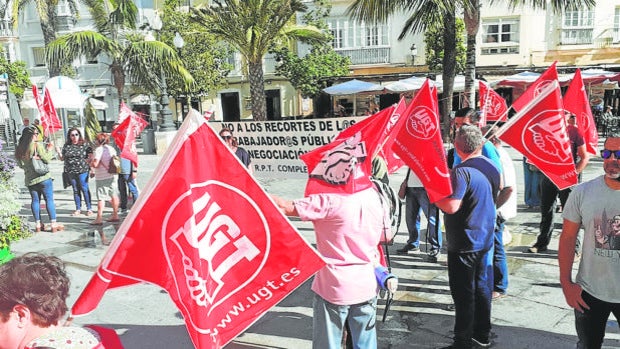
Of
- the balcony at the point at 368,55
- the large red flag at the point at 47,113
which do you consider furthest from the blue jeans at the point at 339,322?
the balcony at the point at 368,55

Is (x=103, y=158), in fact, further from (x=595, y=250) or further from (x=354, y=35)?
(x=354, y=35)

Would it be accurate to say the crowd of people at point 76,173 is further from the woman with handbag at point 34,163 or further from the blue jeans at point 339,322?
the blue jeans at point 339,322

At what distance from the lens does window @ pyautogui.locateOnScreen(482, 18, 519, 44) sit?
26.8m

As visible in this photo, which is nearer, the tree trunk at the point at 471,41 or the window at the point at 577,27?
the tree trunk at the point at 471,41

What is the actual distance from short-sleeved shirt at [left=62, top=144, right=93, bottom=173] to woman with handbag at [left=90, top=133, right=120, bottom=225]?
1.57 feet

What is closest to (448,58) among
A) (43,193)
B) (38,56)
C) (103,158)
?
(103,158)

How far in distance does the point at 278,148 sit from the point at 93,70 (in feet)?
104

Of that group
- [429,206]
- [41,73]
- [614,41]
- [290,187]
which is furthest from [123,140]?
[41,73]

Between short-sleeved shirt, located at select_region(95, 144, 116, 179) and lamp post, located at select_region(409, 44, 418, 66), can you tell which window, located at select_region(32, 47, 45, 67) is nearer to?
lamp post, located at select_region(409, 44, 418, 66)

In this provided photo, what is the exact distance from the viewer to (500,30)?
88.3 ft

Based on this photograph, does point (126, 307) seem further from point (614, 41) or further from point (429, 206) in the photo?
point (614, 41)

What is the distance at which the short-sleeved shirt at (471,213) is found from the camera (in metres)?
3.62

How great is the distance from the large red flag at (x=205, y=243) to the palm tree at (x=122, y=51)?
16964 mm

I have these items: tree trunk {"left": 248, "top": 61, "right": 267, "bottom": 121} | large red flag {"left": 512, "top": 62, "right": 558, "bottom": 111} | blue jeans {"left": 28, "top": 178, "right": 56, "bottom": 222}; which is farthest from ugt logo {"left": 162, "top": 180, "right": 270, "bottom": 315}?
tree trunk {"left": 248, "top": 61, "right": 267, "bottom": 121}
